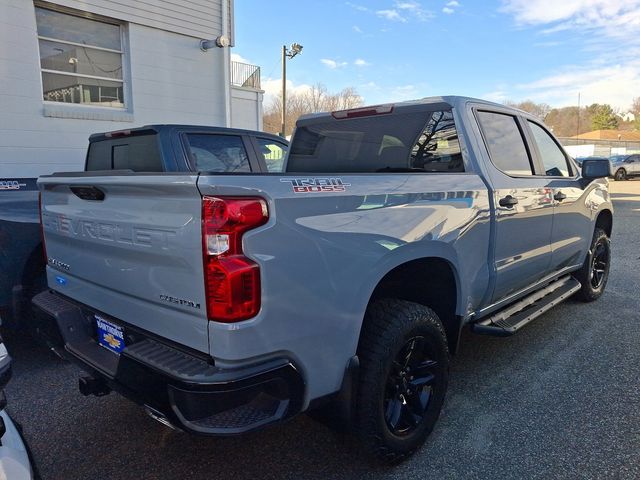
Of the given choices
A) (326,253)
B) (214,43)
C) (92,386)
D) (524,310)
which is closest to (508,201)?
(524,310)

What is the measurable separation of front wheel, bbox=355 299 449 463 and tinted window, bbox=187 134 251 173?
2710 millimetres

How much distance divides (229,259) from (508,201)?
2.17 metres

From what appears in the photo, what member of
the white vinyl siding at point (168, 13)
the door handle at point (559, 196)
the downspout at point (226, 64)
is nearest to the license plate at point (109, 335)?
→ the door handle at point (559, 196)

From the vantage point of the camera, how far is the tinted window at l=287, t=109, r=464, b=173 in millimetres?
3125

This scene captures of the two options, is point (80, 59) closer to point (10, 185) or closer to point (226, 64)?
point (226, 64)

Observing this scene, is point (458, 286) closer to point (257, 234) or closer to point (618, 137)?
point (257, 234)

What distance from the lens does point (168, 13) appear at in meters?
8.89

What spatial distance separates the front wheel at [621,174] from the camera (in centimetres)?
2902

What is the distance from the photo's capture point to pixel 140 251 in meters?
2.03

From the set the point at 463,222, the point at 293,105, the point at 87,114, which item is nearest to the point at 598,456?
the point at 463,222

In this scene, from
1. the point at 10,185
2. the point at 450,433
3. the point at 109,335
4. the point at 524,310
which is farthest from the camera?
the point at 10,185

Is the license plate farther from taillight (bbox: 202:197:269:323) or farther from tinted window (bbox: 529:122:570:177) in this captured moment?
tinted window (bbox: 529:122:570:177)

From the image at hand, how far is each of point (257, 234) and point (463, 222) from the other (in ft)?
4.93

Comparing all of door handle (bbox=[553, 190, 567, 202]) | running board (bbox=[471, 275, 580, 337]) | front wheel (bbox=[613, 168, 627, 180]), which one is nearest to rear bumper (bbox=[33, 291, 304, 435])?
running board (bbox=[471, 275, 580, 337])
